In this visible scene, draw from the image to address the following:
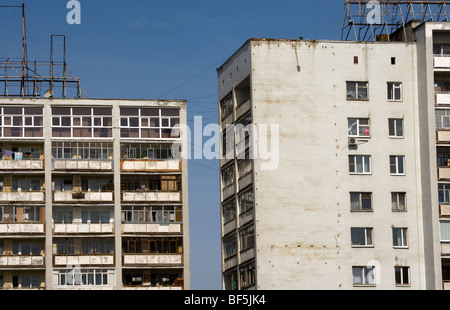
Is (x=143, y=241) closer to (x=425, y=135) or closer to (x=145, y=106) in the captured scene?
(x=145, y=106)

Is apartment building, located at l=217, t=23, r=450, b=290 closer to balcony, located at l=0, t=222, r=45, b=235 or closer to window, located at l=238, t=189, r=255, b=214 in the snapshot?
window, located at l=238, t=189, r=255, b=214

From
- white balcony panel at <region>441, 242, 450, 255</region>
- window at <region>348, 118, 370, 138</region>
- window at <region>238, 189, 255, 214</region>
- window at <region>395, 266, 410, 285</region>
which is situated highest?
window at <region>348, 118, 370, 138</region>

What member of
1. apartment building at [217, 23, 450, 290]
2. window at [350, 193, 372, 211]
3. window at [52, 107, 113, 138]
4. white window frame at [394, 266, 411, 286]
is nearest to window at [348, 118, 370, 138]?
apartment building at [217, 23, 450, 290]

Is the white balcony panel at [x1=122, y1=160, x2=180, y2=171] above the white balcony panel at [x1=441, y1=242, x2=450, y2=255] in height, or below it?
above

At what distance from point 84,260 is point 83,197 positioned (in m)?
5.42

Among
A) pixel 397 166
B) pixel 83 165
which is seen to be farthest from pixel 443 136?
pixel 83 165

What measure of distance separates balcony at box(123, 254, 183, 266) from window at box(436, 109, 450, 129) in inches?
1092

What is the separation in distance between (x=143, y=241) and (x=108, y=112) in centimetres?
1187

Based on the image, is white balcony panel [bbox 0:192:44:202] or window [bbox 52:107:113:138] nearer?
white balcony panel [bbox 0:192:44:202]

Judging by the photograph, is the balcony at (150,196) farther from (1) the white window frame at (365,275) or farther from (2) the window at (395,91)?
(1) the white window frame at (365,275)

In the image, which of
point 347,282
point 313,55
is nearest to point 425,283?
point 347,282

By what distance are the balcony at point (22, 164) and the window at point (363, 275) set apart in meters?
33.3

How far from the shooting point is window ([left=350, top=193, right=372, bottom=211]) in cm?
8362

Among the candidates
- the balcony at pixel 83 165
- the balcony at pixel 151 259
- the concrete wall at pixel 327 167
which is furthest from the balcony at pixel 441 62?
the balcony at pixel 83 165
